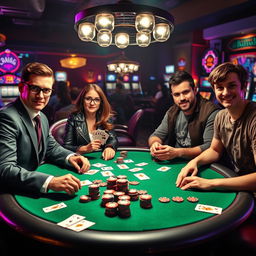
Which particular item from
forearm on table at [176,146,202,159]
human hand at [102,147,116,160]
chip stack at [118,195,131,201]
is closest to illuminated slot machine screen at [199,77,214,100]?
forearm on table at [176,146,202,159]

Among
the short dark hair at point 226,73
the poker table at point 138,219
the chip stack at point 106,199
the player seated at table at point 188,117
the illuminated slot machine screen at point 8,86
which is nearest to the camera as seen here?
the poker table at point 138,219

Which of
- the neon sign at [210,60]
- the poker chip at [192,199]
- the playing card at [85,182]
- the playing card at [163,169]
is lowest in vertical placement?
the playing card at [163,169]

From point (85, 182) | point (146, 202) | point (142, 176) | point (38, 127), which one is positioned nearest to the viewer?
point (146, 202)

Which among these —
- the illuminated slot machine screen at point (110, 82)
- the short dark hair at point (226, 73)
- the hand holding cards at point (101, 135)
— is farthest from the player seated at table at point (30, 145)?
the illuminated slot machine screen at point (110, 82)

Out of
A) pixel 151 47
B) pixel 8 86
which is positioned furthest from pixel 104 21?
pixel 151 47

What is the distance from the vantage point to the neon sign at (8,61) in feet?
27.6

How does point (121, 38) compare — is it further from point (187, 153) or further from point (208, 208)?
point (208, 208)

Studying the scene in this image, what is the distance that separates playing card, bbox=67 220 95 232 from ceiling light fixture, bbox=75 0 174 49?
1618mm

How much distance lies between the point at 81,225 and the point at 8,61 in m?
8.64

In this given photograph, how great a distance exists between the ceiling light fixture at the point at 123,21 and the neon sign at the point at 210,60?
624cm

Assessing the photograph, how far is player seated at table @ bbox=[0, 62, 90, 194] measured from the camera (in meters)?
1.53

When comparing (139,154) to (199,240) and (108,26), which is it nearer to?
(108,26)

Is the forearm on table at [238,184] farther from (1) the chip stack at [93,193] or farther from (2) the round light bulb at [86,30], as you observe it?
(2) the round light bulb at [86,30]

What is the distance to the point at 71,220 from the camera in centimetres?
122
